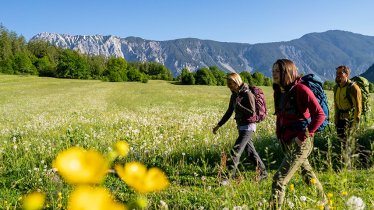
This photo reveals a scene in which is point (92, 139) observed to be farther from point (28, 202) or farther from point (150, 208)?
point (28, 202)

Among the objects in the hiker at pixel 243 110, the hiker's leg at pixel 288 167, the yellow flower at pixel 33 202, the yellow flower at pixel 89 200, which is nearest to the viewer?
the yellow flower at pixel 89 200

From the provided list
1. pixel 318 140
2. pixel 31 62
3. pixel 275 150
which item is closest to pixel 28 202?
pixel 275 150

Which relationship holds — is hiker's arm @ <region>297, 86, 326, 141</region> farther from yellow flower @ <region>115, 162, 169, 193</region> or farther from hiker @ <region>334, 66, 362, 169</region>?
yellow flower @ <region>115, 162, 169, 193</region>

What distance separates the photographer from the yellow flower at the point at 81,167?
62 cm

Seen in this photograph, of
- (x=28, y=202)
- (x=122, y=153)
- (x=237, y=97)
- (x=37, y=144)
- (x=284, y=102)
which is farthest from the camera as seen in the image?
(x=37, y=144)

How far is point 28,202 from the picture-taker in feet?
2.43

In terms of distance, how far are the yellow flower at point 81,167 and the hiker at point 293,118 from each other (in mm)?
4604

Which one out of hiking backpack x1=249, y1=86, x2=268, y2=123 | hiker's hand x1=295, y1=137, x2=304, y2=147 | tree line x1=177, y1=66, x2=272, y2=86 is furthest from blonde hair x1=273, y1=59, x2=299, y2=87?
tree line x1=177, y1=66, x2=272, y2=86

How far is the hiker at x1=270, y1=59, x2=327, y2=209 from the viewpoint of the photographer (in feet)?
16.8

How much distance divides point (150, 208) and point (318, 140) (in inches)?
242

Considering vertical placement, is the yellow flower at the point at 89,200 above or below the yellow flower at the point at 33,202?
above

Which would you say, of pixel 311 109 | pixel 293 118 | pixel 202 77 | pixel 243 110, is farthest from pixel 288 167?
pixel 202 77

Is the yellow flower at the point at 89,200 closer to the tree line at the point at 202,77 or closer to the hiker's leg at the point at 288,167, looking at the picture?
the hiker's leg at the point at 288,167

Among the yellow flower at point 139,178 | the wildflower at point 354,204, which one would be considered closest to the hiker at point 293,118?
the wildflower at point 354,204
